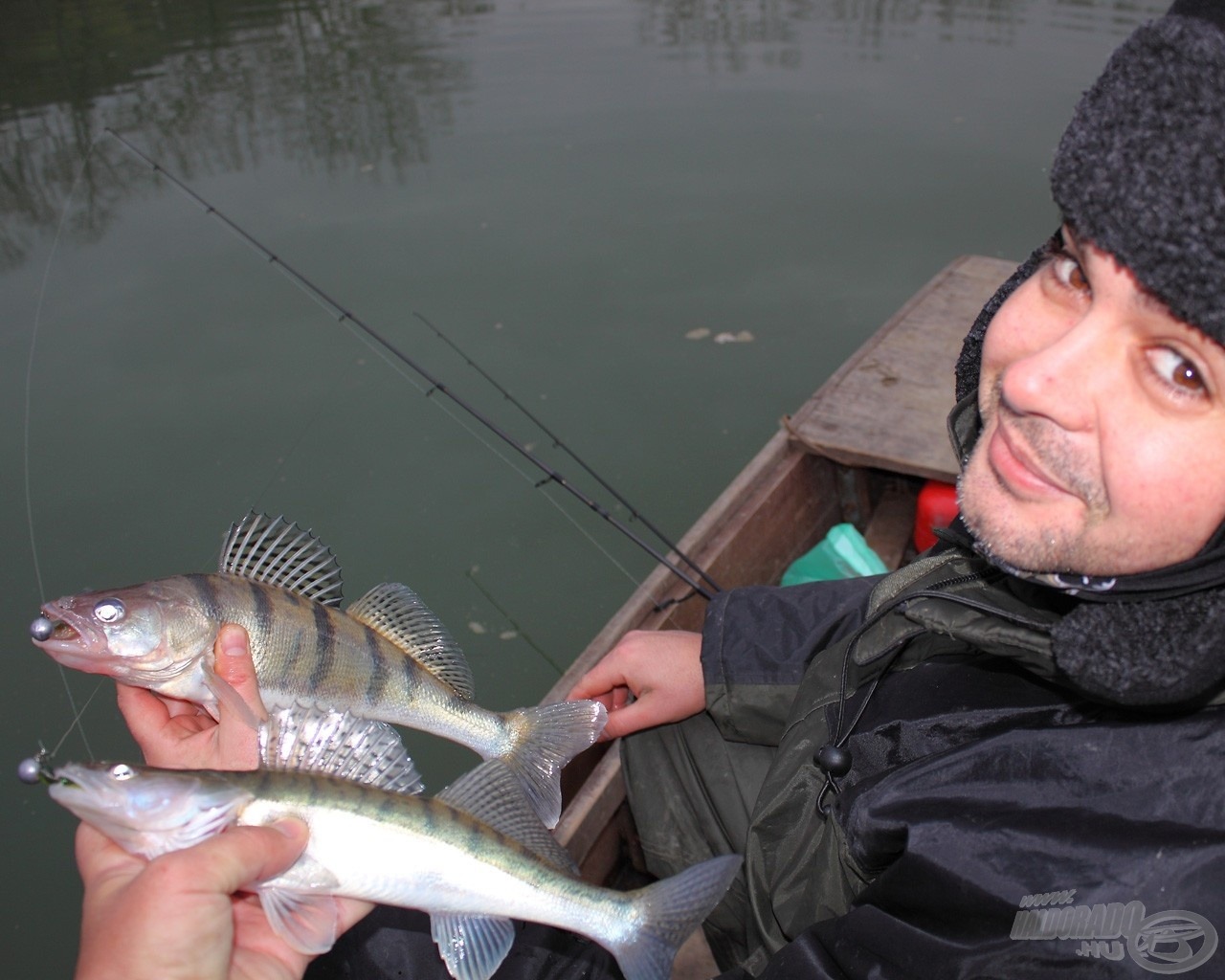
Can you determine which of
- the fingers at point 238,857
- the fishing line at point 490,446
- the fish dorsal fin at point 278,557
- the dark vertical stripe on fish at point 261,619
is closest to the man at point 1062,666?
the dark vertical stripe on fish at point 261,619

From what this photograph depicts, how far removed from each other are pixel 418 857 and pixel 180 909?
1.49 ft

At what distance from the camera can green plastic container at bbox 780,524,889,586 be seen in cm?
398

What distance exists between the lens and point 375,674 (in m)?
2.38

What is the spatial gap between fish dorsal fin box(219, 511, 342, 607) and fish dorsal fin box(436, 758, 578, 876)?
2.39 ft

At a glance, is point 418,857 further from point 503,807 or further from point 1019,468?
point 1019,468

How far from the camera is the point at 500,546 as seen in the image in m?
4.91

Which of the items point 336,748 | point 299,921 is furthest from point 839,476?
point 299,921

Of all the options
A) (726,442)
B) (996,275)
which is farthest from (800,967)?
(996,275)

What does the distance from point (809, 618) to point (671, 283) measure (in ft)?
16.2

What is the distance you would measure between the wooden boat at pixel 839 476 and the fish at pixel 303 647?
0.75 metres

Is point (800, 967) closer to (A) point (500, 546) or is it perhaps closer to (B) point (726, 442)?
(A) point (500, 546)

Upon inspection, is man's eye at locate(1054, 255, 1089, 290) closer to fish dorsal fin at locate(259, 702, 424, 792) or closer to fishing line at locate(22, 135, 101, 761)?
fish dorsal fin at locate(259, 702, 424, 792)

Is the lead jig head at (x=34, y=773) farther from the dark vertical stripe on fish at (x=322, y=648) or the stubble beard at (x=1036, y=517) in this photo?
the stubble beard at (x=1036, y=517)

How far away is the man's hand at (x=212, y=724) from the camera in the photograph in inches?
71.2
